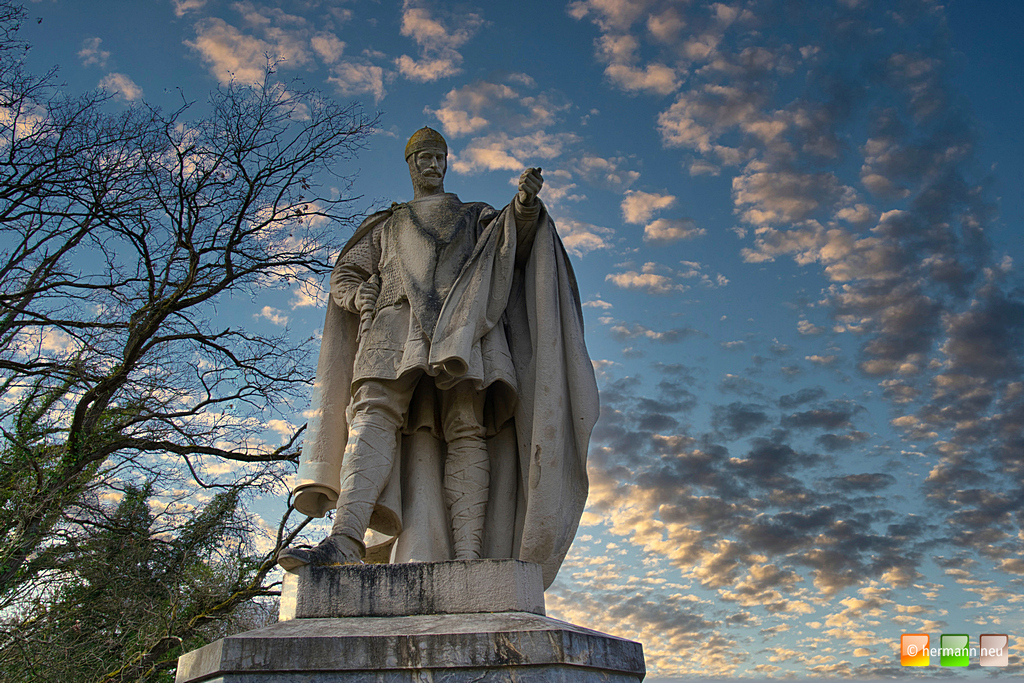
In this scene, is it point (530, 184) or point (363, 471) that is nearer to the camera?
point (363, 471)

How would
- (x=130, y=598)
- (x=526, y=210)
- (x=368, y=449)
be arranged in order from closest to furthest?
(x=368, y=449) → (x=526, y=210) → (x=130, y=598)

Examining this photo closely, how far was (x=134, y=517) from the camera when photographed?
506 inches

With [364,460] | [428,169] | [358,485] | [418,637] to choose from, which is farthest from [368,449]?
[428,169]

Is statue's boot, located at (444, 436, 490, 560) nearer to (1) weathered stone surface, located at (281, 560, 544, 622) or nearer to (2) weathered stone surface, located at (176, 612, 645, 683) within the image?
(1) weathered stone surface, located at (281, 560, 544, 622)

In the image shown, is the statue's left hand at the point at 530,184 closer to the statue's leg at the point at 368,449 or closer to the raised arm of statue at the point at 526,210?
the raised arm of statue at the point at 526,210

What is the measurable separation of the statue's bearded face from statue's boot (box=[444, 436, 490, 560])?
1.84 metres

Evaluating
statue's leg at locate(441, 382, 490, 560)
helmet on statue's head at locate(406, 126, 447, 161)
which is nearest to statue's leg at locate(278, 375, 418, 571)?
statue's leg at locate(441, 382, 490, 560)

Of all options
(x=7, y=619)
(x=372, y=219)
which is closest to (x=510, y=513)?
(x=372, y=219)

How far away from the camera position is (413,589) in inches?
140

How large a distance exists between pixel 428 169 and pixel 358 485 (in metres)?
2.28

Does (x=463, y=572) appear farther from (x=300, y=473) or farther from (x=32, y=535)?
(x=32, y=535)

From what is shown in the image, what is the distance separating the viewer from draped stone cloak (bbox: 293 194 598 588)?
4.30 m

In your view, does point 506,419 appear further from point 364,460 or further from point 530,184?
point 530,184

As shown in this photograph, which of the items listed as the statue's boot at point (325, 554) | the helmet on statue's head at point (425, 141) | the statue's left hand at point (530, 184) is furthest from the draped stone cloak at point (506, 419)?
the helmet on statue's head at point (425, 141)
